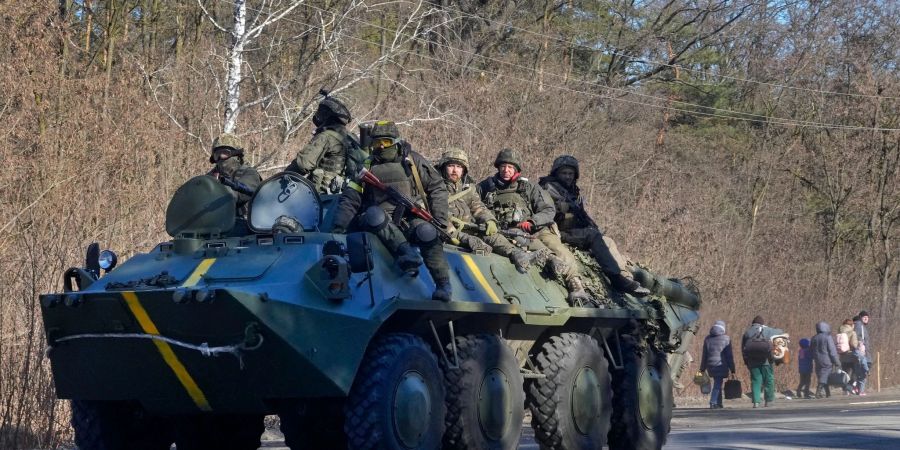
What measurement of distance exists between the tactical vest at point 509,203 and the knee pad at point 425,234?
309 cm

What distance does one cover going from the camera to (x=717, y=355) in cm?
2567

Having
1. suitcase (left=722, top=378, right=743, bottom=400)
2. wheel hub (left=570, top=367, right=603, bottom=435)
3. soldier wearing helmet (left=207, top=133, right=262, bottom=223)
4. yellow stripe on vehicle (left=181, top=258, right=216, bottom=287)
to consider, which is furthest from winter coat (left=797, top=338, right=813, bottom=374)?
yellow stripe on vehicle (left=181, top=258, right=216, bottom=287)

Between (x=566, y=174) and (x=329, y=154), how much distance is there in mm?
3275

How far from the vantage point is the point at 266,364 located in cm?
973

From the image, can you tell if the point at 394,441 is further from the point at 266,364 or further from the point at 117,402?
the point at 117,402

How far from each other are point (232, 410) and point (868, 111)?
33371 millimetres

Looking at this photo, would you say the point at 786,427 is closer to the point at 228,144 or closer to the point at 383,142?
the point at 383,142

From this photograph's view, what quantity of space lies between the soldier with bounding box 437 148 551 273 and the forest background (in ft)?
13.3

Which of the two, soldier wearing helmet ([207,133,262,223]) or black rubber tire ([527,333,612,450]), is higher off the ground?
soldier wearing helmet ([207,133,262,223])

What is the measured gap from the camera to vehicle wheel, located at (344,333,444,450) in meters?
9.75

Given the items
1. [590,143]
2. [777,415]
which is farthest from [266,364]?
[590,143]

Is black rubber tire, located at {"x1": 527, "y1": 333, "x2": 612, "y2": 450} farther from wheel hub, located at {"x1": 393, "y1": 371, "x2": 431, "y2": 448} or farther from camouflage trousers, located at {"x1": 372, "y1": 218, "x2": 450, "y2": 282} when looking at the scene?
wheel hub, located at {"x1": 393, "y1": 371, "x2": 431, "y2": 448}

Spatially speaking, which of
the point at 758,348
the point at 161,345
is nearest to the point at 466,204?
the point at 161,345

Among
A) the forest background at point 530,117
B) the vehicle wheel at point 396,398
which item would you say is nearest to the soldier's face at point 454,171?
the vehicle wheel at point 396,398
